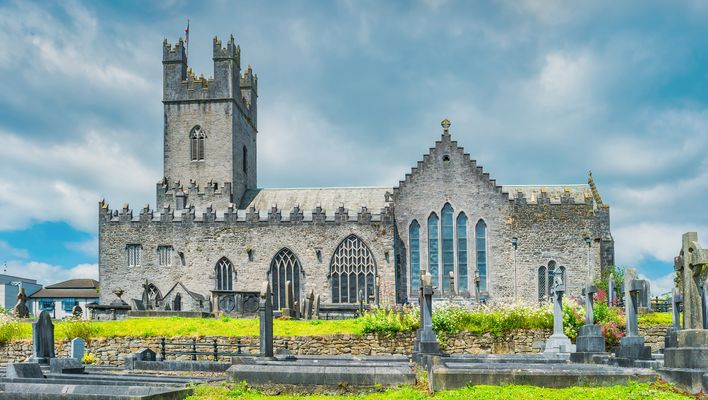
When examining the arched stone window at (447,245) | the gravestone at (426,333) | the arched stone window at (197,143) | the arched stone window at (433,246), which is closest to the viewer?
the gravestone at (426,333)

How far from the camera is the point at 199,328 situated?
102 ft

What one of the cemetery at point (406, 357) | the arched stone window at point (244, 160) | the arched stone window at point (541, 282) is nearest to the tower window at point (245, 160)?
the arched stone window at point (244, 160)

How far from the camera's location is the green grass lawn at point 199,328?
30.1 metres

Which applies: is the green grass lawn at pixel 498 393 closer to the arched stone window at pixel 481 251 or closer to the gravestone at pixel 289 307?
the gravestone at pixel 289 307

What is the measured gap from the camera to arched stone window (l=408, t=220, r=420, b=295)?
47094 millimetres

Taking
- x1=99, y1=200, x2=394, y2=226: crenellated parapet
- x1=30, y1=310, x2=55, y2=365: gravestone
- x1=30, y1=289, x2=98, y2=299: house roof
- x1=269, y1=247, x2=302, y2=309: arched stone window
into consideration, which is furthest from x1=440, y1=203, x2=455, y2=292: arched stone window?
x1=30, y1=289, x2=98, y2=299: house roof

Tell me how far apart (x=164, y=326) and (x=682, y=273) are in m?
22.3

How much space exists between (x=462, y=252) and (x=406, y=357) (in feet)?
81.6

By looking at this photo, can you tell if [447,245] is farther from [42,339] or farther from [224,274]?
[42,339]

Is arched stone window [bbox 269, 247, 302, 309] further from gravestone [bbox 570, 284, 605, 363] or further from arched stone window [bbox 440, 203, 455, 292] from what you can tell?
gravestone [bbox 570, 284, 605, 363]

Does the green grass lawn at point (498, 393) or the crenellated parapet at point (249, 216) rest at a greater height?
the crenellated parapet at point (249, 216)

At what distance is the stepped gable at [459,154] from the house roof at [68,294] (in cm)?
4256

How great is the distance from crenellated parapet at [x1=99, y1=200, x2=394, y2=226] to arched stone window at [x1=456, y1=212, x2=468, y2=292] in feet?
14.2

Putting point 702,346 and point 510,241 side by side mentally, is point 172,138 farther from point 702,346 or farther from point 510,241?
point 702,346
